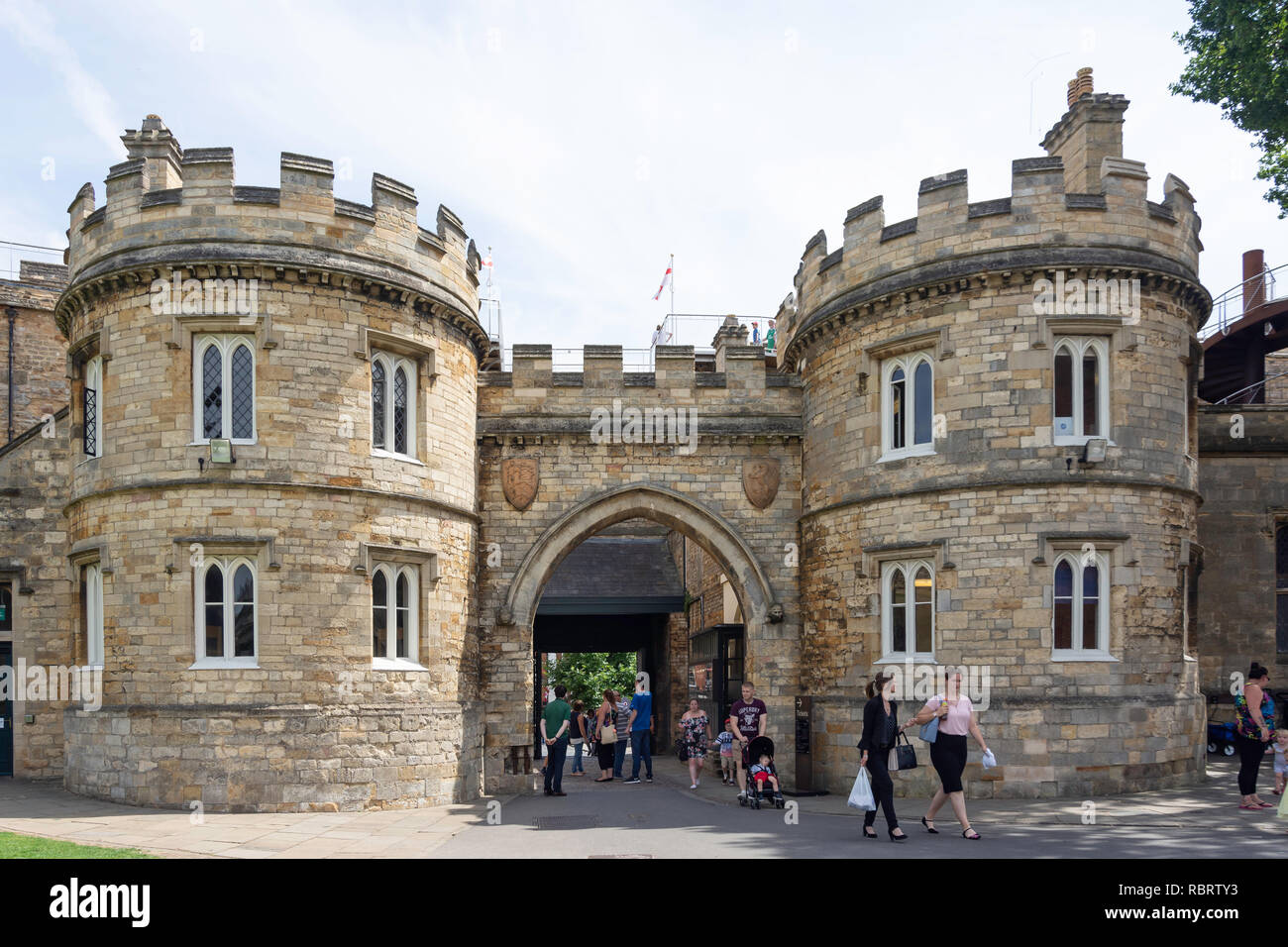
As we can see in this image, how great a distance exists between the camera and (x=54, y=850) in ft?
31.3

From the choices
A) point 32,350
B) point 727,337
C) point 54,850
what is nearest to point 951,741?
point 54,850

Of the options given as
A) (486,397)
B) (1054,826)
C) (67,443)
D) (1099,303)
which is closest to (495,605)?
(486,397)

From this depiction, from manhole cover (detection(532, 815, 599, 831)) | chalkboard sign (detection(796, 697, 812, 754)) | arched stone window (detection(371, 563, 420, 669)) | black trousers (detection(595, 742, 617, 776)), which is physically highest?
arched stone window (detection(371, 563, 420, 669))

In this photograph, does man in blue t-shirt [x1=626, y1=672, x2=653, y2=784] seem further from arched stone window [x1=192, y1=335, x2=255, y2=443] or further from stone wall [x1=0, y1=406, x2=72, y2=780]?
stone wall [x1=0, y1=406, x2=72, y2=780]

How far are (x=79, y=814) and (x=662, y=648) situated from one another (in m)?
14.7

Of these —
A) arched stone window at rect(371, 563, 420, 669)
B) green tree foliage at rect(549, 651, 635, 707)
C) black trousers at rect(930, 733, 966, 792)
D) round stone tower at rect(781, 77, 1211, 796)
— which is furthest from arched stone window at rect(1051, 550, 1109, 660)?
green tree foliage at rect(549, 651, 635, 707)

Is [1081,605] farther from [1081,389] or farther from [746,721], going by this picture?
[746,721]

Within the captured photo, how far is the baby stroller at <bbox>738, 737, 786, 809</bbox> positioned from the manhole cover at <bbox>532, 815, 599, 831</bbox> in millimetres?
2160

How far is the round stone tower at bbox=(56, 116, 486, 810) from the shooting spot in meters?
13.4

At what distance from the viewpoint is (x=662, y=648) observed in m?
25.4

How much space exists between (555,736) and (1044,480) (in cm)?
795

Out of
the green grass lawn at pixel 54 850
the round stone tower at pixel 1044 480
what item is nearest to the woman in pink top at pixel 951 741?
the round stone tower at pixel 1044 480

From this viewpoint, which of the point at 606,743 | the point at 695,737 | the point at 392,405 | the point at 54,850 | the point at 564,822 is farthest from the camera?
the point at 606,743

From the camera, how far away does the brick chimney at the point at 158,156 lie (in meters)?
14.5
